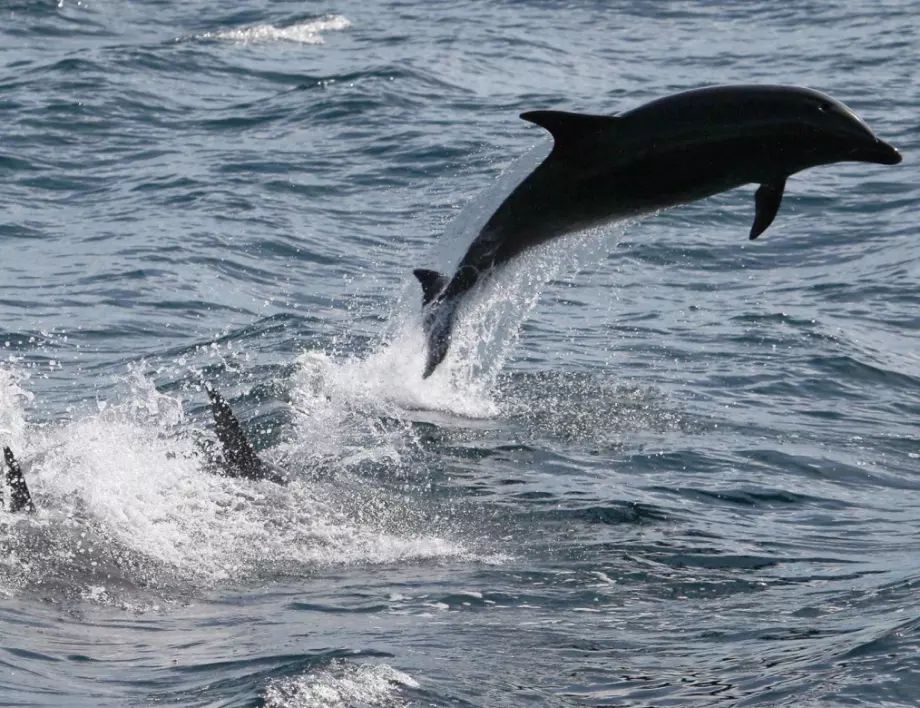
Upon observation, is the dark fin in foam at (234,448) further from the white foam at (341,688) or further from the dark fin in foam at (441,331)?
the white foam at (341,688)

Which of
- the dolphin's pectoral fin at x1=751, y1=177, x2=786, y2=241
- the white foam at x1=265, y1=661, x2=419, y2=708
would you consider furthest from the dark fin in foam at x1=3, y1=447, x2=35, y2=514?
the dolphin's pectoral fin at x1=751, y1=177, x2=786, y2=241

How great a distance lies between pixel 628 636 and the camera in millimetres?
8578

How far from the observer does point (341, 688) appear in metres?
7.40

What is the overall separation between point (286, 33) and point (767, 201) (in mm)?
22201

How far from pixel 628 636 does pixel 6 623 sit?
334cm

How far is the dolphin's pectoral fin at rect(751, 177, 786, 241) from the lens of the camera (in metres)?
10.3

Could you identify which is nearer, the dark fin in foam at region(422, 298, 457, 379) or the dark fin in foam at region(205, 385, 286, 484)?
the dark fin in foam at region(205, 385, 286, 484)

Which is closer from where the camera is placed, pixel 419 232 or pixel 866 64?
pixel 419 232

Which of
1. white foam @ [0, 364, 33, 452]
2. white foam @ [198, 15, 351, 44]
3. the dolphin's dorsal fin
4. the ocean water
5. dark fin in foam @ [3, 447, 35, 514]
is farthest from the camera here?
white foam @ [198, 15, 351, 44]

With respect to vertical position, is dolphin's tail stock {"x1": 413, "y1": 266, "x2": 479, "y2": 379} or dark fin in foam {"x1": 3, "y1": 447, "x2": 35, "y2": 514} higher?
dolphin's tail stock {"x1": 413, "y1": 266, "x2": 479, "y2": 379}

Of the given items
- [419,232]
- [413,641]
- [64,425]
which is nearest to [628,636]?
[413,641]

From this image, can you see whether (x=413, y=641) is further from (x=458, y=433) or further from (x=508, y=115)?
(x=508, y=115)

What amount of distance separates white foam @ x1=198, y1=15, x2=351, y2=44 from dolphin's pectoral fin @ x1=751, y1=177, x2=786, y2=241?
21.1m

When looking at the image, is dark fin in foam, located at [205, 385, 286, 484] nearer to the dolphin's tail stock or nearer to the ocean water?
the ocean water
